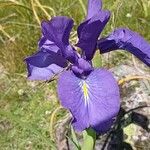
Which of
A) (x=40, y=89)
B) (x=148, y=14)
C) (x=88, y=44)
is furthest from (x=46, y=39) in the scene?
(x=148, y=14)

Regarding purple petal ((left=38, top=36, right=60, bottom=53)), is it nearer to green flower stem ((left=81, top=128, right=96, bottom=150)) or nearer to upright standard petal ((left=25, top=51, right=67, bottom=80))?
upright standard petal ((left=25, top=51, right=67, bottom=80))

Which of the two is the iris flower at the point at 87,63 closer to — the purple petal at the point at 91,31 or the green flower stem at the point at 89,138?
the purple petal at the point at 91,31

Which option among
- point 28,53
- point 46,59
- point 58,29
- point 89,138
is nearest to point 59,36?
point 58,29

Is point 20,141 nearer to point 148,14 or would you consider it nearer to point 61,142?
point 61,142

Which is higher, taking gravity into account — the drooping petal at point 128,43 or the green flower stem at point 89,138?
the drooping petal at point 128,43

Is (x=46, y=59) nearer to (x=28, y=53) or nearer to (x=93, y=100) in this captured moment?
(x=93, y=100)

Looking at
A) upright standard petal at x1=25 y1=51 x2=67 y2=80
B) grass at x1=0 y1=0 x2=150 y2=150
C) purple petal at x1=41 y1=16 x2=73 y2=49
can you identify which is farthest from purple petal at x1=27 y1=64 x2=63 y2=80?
grass at x1=0 y1=0 x2=150 y2=150

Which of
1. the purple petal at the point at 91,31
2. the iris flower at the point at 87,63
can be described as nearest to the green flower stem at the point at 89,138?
the iris flower at the point at 87,63
